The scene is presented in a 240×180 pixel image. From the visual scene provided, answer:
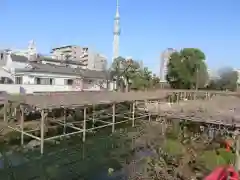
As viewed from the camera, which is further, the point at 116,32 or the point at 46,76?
the point at 116,32

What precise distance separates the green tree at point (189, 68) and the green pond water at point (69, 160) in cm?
2514

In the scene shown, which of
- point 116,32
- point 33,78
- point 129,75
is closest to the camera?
point 33,78

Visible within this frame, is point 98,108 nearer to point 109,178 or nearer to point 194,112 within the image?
point 194,112

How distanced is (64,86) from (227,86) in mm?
27667

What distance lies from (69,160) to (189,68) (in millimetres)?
29912

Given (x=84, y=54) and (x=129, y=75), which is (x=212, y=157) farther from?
(x=84, y=54)

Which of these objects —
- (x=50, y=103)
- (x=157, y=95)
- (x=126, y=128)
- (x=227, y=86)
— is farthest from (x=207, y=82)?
(x=50, y=103)

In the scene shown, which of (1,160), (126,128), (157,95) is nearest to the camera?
(1,160)

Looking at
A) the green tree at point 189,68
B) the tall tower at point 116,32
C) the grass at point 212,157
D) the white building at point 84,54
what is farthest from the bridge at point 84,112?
the white building at point 84,54

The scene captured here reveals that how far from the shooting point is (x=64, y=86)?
26.5 m

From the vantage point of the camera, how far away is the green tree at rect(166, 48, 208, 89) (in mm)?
38469

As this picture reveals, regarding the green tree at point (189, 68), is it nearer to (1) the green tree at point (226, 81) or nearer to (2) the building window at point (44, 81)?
(1) the green tree at point (226, 81)

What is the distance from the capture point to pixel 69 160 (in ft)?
41.0

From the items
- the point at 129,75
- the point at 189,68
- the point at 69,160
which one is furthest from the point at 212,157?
the point at 189,68
